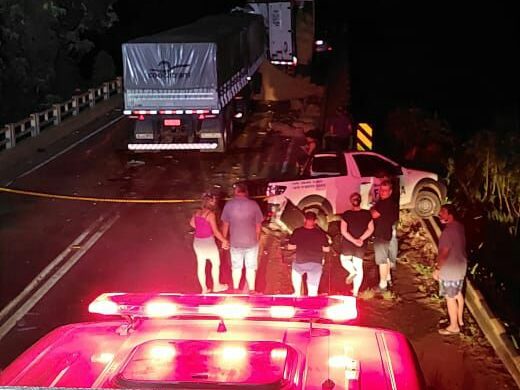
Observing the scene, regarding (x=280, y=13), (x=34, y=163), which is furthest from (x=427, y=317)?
(x=280, y=13)

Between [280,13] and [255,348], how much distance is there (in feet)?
108

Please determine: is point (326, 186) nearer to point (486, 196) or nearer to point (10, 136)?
point (486, 196)

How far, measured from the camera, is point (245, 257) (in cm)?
1103

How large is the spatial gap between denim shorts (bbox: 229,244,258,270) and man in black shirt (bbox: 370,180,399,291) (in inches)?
63.7

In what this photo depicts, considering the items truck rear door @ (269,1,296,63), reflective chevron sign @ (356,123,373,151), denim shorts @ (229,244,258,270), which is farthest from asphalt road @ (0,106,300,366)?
truck rear door @ (269,1,296,63)

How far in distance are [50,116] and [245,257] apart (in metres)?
21.1

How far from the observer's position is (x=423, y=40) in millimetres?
43156

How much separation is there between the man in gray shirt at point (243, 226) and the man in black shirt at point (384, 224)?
1534mm

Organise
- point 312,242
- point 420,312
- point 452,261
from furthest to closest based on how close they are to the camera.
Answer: point 420,312 < point 312,242 < point 452,261

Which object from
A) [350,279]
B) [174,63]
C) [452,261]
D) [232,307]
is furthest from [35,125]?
[232,307]

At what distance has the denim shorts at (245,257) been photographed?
36.0ft

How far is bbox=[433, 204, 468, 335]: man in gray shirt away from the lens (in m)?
9.54

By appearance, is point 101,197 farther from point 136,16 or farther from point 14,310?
point 136,16

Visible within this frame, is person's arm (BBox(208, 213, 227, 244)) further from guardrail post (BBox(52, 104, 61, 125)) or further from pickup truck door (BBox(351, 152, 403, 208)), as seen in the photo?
guardrail post (BBox(52, 104, 61, 125))
